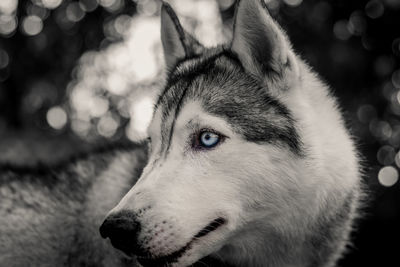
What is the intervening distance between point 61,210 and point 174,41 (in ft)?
6.17

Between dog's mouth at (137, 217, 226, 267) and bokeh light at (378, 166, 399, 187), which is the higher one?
dog's mouth at (137, 217, 226, 267)

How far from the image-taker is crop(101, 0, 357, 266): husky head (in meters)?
2.69

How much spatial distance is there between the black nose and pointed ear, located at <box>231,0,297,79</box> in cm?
158

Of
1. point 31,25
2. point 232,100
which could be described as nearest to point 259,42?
point 232,100

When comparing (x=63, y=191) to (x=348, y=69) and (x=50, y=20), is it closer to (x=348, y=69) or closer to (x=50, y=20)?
(x=348, y=69)

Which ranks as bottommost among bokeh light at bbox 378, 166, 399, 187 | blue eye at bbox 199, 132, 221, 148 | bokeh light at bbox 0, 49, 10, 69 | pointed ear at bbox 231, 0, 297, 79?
bokeh light at bbox 378, 166, 399, 187

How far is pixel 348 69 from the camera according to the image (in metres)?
10.2

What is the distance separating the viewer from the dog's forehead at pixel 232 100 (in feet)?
10.1

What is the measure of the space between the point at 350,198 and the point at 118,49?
13.2 meters

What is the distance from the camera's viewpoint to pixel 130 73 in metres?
14.3

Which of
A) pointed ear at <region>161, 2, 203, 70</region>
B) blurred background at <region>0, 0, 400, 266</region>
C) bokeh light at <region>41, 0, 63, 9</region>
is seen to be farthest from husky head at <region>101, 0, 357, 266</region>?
bokeh light at <region>41, 0, 63, 9</region>

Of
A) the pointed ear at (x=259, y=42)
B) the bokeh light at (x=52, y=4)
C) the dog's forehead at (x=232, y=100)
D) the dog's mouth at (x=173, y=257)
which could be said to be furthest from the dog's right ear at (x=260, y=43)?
the bokeh light at (x=52, y=4)

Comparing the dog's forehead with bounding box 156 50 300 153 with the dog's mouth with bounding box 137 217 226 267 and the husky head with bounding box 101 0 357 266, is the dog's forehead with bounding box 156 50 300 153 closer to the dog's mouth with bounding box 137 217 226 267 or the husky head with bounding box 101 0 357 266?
the husky head with bounding box 101 0 357 266

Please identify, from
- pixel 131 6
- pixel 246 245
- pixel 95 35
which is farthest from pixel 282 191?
pixel 95 35
